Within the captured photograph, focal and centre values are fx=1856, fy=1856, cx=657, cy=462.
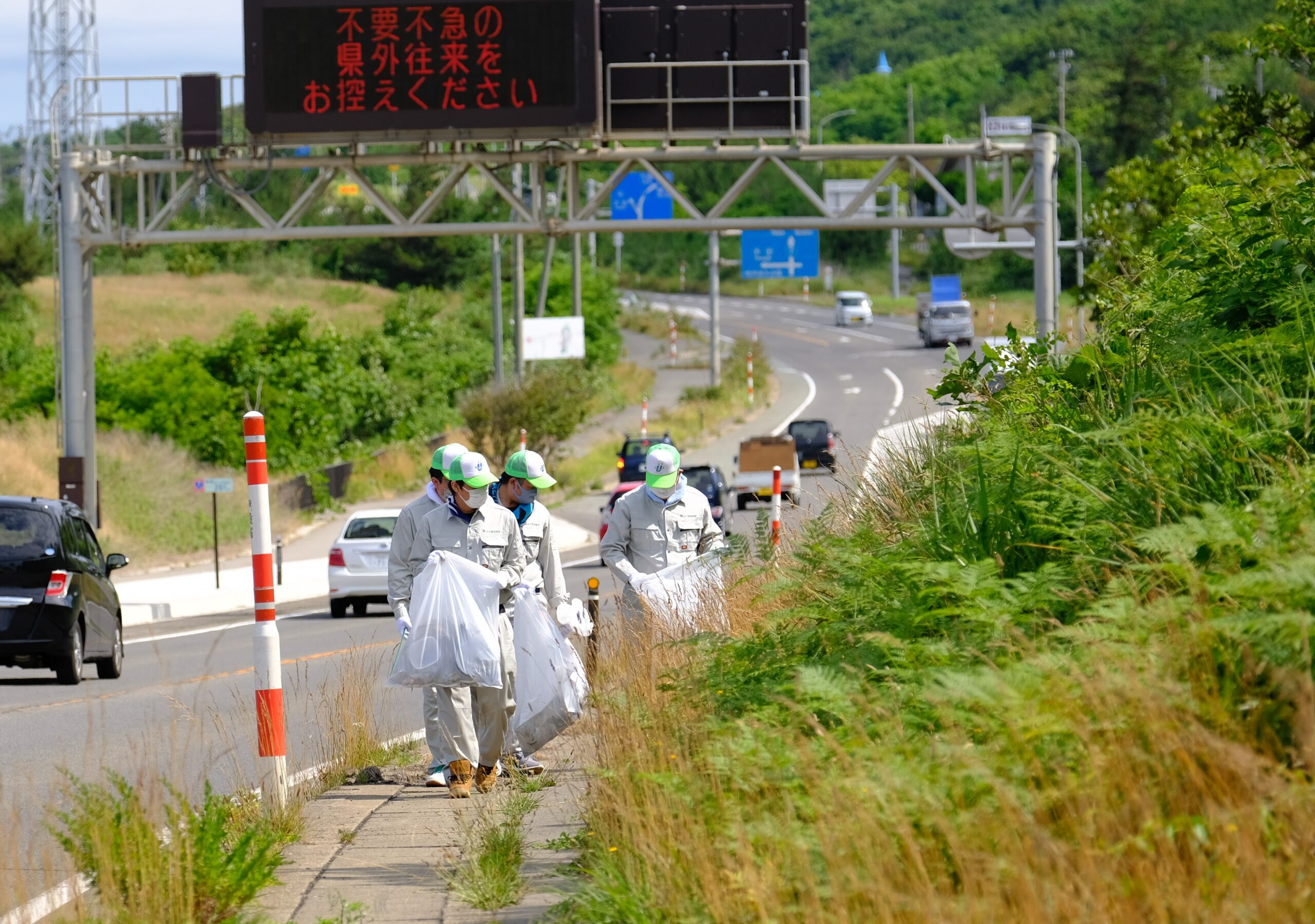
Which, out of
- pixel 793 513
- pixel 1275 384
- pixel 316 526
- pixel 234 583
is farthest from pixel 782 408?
pixel 1275 384

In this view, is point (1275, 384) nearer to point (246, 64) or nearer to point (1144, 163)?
point (246, 64)

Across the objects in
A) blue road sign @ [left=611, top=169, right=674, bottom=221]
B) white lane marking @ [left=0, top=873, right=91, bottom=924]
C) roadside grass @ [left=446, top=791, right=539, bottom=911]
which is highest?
blue road sign @ [left=611, top=169, right=674, bottom=221]

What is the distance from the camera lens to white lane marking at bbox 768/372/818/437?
5531 centimetres

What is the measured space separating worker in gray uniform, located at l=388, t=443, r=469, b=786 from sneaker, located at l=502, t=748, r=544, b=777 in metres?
0.38

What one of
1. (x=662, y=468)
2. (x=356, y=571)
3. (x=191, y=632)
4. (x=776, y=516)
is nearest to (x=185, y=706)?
(x=662, y=468)

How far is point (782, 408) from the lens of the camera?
202 feet

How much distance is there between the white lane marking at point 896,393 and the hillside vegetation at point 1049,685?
4349 cm

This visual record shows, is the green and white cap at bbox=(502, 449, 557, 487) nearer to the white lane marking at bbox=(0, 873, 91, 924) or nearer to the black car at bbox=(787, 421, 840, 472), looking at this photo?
the white lane marking at bbox=(0, 873, 91, 924)

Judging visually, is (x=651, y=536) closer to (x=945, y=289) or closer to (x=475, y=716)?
(x=475, y=716)

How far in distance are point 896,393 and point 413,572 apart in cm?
5495

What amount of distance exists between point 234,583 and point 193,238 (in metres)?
5.03

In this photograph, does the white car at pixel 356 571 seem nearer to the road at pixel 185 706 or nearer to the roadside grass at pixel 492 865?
the road at pixel 185 706

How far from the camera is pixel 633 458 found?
4053cm

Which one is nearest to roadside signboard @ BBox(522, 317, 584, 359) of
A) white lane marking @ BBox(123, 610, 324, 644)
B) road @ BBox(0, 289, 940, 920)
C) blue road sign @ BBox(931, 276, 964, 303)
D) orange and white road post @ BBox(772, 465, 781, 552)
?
road @ BBox(0, 289, 940, 920)
